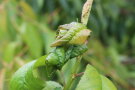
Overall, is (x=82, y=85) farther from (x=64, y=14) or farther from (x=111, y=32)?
(x=111, y=32)

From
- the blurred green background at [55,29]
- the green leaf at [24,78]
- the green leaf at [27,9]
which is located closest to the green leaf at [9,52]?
the blurred green background at [55,29]

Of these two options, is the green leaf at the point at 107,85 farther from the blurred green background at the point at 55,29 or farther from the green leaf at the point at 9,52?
the green leaf at the point at 9,52

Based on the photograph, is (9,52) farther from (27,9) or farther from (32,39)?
(27,9)

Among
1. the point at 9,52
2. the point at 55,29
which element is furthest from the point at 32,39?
the point at 55,29

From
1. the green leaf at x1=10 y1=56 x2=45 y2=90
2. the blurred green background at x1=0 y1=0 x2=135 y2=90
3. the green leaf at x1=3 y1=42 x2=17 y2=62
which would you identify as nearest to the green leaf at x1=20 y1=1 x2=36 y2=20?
the blurred green background at x1=0 y1=0 x2=135 y2=90

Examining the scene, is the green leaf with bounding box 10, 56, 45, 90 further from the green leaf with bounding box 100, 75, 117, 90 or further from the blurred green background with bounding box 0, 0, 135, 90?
the blurred green background with bounding box 0, 0, 135, 90

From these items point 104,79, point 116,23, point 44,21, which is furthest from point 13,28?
point 104,79

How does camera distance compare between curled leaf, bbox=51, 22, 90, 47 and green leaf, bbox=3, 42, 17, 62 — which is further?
green leaf, bbox=3, 42, 17, 62
